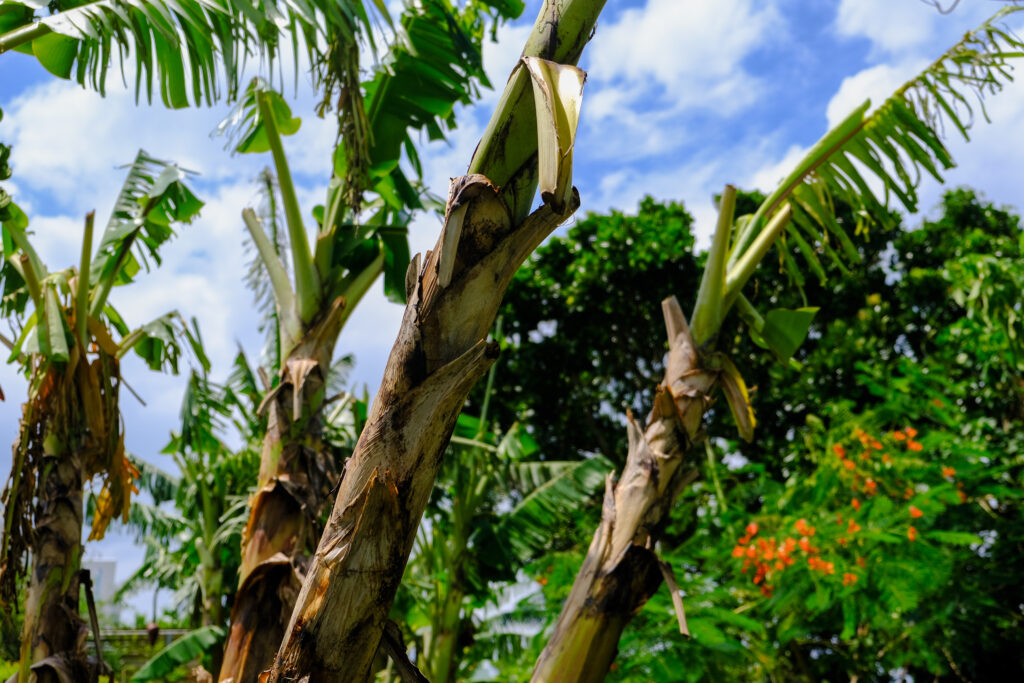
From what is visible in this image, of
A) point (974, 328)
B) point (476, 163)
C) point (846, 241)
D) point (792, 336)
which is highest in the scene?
point (974, 328)

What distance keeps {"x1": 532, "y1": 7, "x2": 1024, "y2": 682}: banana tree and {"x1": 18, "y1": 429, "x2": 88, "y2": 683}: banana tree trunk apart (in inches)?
82.9

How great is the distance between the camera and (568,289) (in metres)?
11.8

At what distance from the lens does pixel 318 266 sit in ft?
13.3

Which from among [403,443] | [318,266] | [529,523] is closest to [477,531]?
[529,523]

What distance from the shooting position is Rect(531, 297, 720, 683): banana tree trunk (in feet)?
8.78

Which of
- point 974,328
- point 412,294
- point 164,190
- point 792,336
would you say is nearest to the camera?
point 412,294

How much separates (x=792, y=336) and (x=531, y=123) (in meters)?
2.41

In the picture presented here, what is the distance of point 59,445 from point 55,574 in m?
0.58

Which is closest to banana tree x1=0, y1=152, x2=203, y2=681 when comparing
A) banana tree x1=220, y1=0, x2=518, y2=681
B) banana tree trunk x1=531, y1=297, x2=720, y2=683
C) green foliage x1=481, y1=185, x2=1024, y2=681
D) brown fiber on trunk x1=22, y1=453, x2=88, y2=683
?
brown fiber on trunk x1=22, y1=453, x2=88, y2=683

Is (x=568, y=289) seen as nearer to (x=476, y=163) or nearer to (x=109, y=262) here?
(x=109, y=262)

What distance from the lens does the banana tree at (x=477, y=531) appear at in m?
7.43

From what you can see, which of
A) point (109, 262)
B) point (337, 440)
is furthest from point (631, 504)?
point (337, 440)

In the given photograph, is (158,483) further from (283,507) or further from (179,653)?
(283,507)

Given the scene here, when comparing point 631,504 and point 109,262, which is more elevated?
point 109,262
